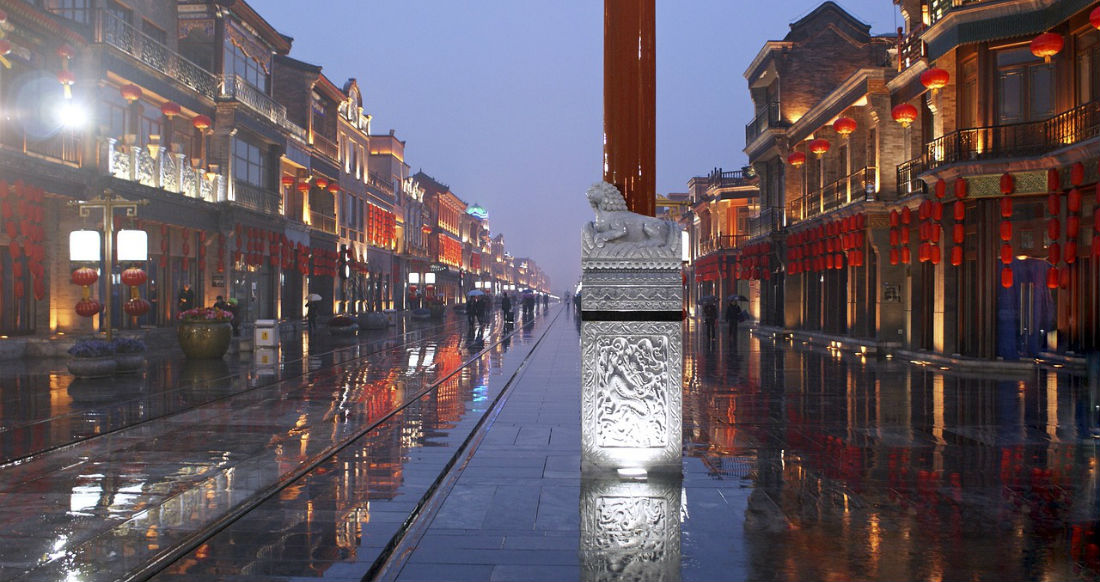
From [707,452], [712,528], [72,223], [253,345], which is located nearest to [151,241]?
[72,223]

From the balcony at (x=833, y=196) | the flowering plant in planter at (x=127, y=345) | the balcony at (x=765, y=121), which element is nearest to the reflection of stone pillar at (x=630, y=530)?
the flowering plant in planter at (x=127, y=345)

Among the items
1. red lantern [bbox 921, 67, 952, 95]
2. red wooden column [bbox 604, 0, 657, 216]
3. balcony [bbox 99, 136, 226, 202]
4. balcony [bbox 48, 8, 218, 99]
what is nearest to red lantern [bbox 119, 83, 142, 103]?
balcony [bbox 48, 8, 218, 99]

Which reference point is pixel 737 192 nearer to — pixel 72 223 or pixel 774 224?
pixel 774 224

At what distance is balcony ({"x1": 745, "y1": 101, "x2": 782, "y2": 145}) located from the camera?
123ft

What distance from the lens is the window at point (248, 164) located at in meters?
32.7

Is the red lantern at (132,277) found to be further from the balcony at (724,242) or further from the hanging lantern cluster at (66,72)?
the balcony at (724,242)

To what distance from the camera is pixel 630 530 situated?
5766 millimetres

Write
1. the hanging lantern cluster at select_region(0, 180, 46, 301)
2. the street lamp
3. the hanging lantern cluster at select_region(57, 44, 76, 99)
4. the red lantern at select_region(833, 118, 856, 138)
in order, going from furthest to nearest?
the red lantern at select_region(833, 118, 856, 138) → the hanging lantern cluster at select_region(57, 44, 76, 99) → the hanging lantern cluster at select_region(0, 180, 46, 301) → the street lamp

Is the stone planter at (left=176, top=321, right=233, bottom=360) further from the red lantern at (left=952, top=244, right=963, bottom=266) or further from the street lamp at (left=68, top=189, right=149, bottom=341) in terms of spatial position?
the red lantern at (left=952, top=244, right=963, bottom=266)

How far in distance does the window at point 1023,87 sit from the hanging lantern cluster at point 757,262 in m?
18.4

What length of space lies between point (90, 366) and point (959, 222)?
59.9 feet

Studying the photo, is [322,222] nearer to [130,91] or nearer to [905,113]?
[130,91]

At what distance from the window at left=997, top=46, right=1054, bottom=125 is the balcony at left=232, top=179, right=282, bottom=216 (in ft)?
78.6

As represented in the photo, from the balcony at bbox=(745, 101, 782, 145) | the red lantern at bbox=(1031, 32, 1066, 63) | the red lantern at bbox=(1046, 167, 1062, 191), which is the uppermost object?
the balcony at bbox=(745, 101, 782, 145)
